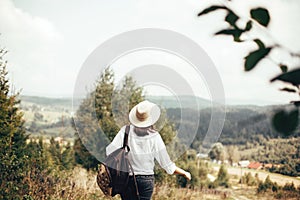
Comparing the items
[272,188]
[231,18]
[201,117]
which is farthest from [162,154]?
[272,188]

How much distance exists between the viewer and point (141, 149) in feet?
10.5

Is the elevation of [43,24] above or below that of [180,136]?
above

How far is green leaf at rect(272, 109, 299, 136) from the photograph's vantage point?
15.9 inches

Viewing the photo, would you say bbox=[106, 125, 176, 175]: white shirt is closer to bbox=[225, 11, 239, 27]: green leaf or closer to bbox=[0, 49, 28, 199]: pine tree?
bbox=[0, 49, 28, 199]: pine tree

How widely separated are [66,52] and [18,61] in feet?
14.4

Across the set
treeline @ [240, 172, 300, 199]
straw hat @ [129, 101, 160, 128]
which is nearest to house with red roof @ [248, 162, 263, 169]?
treeline @ [240, 172, 300, 199]

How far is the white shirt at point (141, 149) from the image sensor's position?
3154mm

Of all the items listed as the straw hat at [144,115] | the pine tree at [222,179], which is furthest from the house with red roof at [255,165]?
the straw hat at [144,115]

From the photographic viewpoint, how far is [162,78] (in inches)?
194

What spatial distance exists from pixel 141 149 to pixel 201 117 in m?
3.12

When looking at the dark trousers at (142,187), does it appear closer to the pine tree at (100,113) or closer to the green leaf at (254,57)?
the green leaf at (254,57)

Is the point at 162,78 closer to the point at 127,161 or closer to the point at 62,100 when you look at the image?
the point at 127,161

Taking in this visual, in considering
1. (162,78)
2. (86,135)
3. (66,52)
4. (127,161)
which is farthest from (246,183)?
(66,52)

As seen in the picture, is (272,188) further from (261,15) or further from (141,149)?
(261,15)
